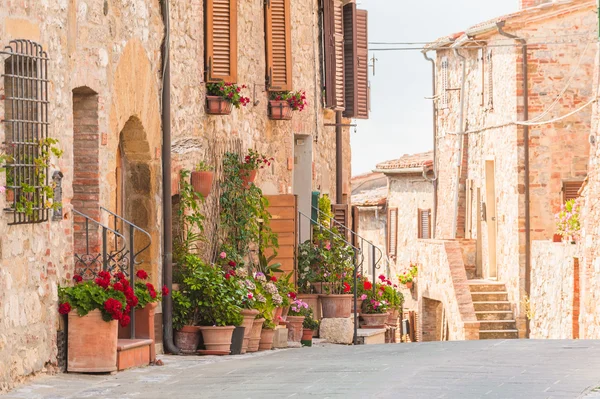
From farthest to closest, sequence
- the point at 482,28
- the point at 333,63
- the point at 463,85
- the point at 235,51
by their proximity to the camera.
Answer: the point at 463,85
the point at 482,28
the point at 333,63
the point at 235,51

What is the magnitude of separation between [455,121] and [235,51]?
18.6m

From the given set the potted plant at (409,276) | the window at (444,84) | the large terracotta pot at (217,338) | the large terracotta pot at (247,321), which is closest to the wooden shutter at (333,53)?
the large terracotta pot at (247,321)

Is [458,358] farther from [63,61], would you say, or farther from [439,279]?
[439,279]

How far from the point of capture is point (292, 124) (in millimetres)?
18031

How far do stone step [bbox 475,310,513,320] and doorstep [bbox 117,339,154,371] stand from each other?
17113 millimetres

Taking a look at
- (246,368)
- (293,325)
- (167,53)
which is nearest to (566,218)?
(293,325)

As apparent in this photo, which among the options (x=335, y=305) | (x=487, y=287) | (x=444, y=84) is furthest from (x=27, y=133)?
(x=444, y=84)

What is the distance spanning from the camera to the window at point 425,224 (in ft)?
116

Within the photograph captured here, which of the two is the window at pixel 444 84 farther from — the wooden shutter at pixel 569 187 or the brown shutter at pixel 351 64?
the brown shutter at pixel 351 64

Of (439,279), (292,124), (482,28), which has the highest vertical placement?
(482,28)

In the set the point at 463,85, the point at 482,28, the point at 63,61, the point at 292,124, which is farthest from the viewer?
the point at 463,85

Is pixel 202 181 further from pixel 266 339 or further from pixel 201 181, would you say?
pixel 266 339

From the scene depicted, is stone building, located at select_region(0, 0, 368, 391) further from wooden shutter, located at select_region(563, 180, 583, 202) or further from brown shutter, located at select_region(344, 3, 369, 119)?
wooden shutter, located at select_region(563, 180, 583, 202)

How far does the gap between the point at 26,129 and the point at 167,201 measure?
346 centimetres
